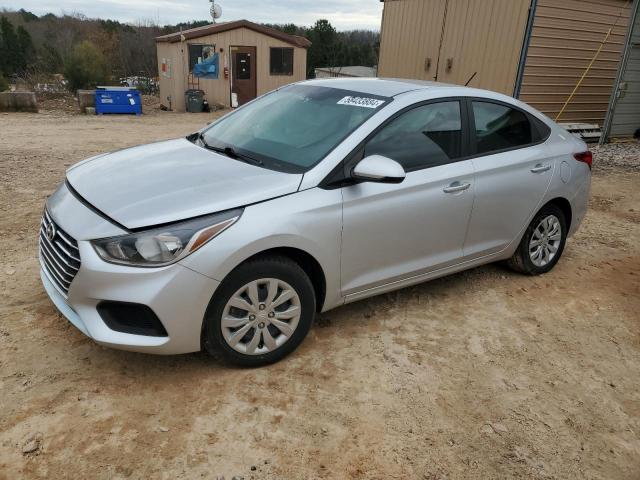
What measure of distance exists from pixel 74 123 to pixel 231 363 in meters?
13.2

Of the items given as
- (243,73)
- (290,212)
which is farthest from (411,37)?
(290,212)

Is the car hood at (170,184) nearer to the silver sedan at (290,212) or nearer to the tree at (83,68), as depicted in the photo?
the silver sedan at (290,212)

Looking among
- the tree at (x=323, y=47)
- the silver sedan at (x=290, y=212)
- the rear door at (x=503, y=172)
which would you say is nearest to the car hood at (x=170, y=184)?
the silver sedan at (x=290, y=212)

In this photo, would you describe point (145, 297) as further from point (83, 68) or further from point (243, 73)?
point (83, 68)

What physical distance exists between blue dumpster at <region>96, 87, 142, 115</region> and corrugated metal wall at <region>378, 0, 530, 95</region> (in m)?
8.14

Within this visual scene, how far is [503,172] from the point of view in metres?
3.84

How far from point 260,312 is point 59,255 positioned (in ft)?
3.68

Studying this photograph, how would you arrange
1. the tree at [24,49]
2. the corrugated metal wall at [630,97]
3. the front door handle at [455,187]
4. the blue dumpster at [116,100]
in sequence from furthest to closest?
the tree at [24,49], the blue dumpster at [116,100], the corrugated metal wall at [630,97], the front door handle at [455,187]

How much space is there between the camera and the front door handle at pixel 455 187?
350 cm

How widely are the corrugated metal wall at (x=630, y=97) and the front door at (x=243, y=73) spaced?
12.1m

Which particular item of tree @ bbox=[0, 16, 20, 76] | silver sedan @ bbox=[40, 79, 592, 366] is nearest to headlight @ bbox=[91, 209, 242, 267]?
silver sedan @ bbox=[40, 79, 592, 366]

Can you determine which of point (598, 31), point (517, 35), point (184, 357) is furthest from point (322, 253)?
point (598, 31)

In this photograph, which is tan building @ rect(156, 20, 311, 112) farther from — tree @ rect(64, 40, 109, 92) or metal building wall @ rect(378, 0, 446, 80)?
metal building wall @ rect(378, 0, 446, 80)

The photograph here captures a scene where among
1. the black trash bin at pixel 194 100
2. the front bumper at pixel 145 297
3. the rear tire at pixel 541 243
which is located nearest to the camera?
the front bumper at pixel 145 297
